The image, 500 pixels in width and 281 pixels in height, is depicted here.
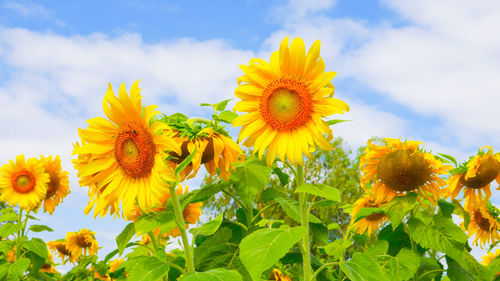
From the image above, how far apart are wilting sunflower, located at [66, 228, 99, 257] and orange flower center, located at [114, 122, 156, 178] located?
4.76 m

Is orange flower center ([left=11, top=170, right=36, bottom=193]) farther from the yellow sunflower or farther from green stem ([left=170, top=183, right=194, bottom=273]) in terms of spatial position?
green stem ([left=170, top=183, right=194, bottom=273])

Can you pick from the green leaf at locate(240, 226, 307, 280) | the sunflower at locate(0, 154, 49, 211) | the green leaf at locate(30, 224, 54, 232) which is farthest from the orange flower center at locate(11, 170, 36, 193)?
the green leaf at locate(240, 226, 307, 280)

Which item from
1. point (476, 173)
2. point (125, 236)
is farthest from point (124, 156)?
point (476, 173)

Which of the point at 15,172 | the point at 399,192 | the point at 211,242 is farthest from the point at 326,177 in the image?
the point at 211,242

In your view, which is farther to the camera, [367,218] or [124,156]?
[367,218]

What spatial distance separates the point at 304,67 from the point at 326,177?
1500cm

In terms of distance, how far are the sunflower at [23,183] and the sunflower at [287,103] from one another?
4135 millimetres

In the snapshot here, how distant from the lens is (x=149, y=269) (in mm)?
2328

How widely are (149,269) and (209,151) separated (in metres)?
0.67

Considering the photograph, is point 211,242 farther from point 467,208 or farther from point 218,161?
point 467,208

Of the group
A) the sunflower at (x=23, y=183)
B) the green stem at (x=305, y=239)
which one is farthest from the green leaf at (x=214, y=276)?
the sunflower at (x=23, y=183)

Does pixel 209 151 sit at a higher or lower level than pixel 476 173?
lower

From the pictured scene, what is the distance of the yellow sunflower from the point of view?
2625 millimetres

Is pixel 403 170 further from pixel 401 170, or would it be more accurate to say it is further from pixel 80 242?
pixel 80 242
